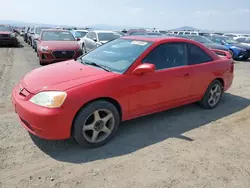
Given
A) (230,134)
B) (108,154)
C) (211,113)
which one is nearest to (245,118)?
(211,113)

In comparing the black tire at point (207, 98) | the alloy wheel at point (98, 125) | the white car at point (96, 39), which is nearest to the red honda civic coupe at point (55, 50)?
the white car at point (96, 39)

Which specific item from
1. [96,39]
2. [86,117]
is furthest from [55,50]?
[86,117]

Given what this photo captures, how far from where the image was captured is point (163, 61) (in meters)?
3.81

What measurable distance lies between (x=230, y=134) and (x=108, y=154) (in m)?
2.11

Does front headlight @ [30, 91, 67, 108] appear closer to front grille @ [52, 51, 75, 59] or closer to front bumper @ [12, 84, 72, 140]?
front bumper @ [12, 84, 72, 140]

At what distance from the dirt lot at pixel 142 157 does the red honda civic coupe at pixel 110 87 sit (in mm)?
308

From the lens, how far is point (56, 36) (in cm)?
1012

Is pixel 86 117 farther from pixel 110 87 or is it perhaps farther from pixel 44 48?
pixel 44 48

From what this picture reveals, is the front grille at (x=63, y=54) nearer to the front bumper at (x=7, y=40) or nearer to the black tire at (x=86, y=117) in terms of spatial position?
the black tire at (x=86, y=117)

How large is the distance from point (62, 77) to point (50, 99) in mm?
535

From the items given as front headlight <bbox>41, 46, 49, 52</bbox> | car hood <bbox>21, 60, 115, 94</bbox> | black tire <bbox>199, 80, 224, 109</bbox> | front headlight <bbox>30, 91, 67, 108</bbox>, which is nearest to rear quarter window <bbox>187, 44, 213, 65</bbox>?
black tire <bbox>199, 80, 224, 109</bbox>

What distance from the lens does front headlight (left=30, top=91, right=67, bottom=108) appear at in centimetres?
275

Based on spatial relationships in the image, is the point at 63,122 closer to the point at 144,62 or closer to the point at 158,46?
the point at 144,62

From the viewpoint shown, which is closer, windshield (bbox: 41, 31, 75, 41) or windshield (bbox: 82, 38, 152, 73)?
windshield (bbox: 82, 38, 152, 73)
